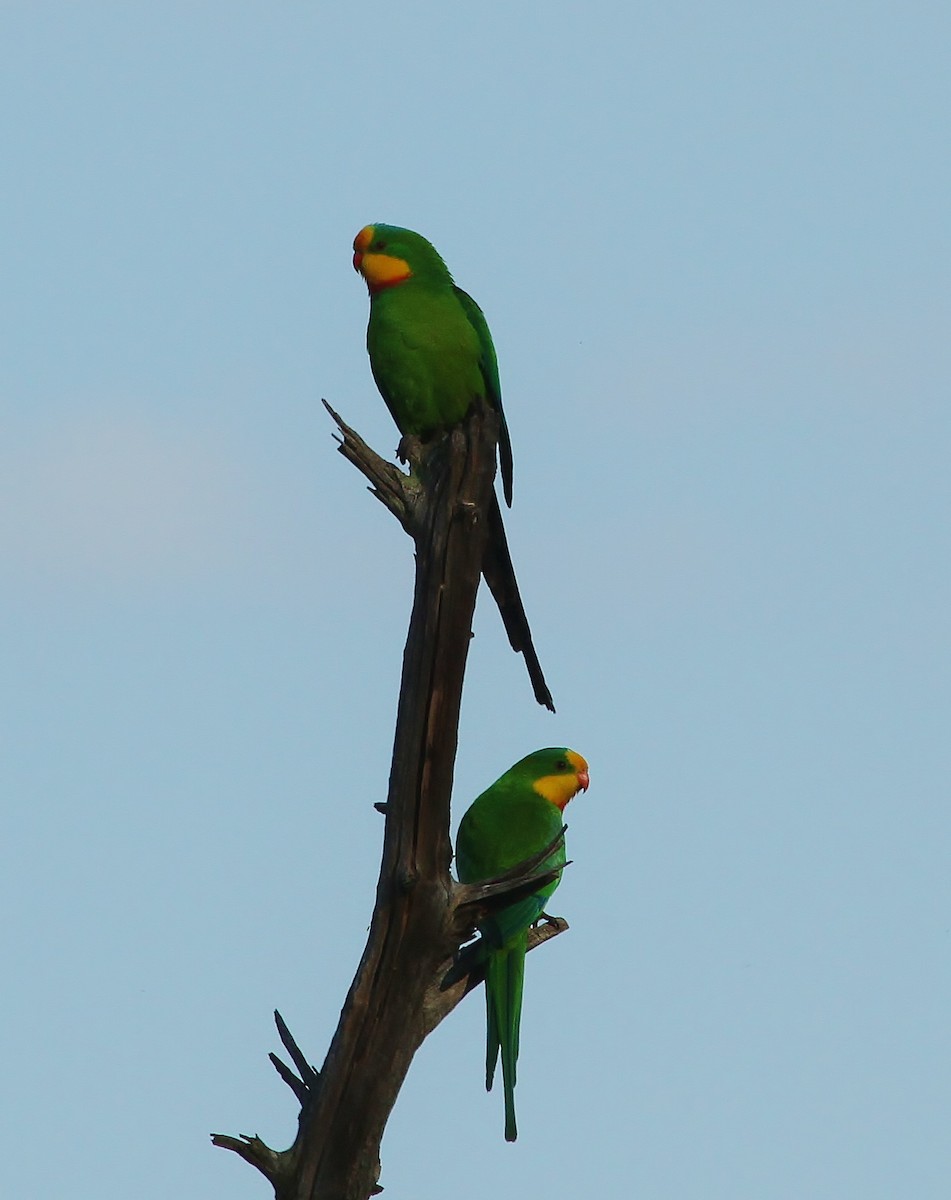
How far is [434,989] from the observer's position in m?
4.68

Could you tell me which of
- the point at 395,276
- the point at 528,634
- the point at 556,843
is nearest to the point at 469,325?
the point at 395,276

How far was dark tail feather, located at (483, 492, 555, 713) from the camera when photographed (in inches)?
216

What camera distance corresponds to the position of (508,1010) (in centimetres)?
509

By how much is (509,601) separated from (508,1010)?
1.47 metres

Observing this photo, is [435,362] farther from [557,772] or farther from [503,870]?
[503,870]

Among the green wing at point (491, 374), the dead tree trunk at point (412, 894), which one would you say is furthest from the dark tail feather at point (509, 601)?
the dead tree trunk at point (412, 894)

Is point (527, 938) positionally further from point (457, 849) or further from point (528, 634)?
point (528, 634)

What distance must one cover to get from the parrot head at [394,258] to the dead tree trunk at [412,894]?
1.45m

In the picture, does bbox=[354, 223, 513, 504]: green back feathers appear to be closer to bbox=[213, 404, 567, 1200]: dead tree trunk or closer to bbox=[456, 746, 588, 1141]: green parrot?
bbox=[213, 404, 567, 1200]: dead tree trunk

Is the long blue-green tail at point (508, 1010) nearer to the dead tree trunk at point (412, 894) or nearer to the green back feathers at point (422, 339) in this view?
the dead tree trunk at point (412, 894)

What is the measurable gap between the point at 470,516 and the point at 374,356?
1412mm

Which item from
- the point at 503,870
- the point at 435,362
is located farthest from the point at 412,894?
the point at 435,362

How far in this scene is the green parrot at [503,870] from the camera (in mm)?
4973

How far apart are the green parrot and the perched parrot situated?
0.44 meters
